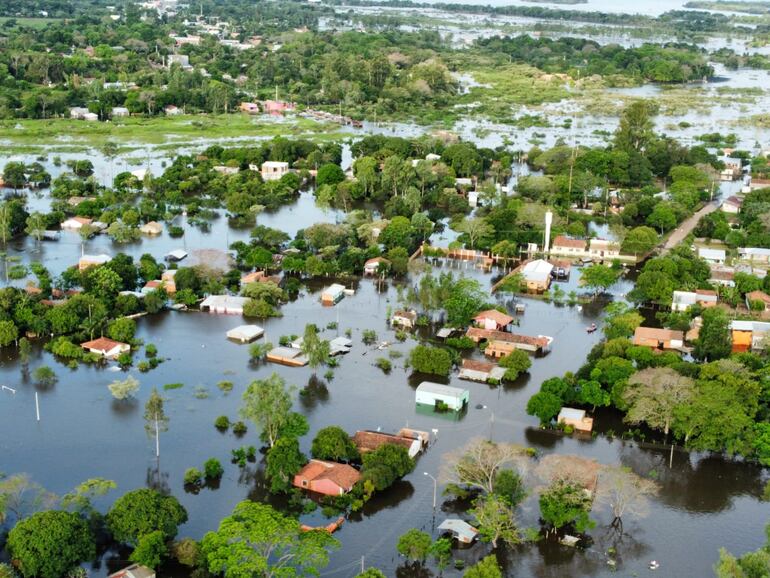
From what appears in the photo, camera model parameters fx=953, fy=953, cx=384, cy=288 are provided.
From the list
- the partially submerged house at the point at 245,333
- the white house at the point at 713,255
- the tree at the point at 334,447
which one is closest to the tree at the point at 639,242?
the white house at the point at 713,255

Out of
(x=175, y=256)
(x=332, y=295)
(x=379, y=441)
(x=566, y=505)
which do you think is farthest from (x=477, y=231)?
(x=566, y=505)

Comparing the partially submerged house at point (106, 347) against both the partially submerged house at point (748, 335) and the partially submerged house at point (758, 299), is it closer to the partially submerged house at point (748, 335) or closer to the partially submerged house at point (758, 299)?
the partially submerged house at point (748, 335)

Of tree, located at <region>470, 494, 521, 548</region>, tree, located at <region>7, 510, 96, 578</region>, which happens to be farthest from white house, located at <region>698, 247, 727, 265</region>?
tree, located at <region>7, 510, 96, 578</region>

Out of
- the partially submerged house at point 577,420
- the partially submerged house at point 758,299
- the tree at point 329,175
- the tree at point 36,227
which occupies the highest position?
the tree at point 329,175

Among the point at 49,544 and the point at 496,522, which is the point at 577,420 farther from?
the point at 49,544

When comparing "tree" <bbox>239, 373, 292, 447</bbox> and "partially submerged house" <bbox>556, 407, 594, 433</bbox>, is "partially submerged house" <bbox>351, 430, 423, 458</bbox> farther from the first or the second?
"partially submerged house" <bbox>556, 407, 594, 433</bbox>
